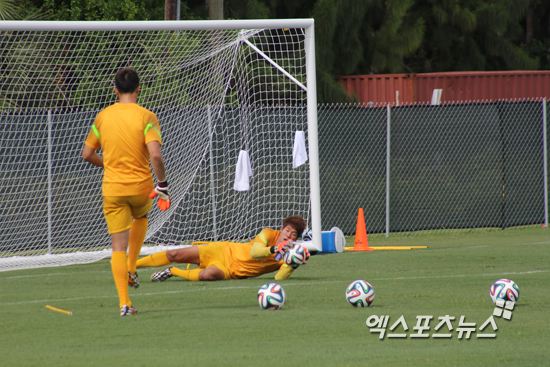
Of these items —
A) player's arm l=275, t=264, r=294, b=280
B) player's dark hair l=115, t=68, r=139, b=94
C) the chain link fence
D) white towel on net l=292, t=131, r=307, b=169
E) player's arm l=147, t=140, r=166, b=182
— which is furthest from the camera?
the chain link fence

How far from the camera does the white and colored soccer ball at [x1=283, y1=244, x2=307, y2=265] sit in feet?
22.5

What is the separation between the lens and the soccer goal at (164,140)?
1049 centimetres

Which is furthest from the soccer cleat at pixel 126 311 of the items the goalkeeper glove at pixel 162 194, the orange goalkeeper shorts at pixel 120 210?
the goalkeeper glove at pixel 162 194

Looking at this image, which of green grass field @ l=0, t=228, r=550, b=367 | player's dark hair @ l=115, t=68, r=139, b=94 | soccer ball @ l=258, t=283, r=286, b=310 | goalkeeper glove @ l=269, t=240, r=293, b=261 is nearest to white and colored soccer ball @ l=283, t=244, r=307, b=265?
goalkeeper glove @ l=269, t=240, r=293, b=261

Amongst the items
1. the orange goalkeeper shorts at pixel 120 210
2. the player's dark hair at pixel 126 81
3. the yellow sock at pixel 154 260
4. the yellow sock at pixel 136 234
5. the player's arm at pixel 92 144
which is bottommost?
the yellow sock at pixel 154 260

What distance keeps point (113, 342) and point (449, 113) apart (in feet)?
32.6

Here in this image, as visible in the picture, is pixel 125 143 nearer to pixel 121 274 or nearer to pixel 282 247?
pixel 121 274

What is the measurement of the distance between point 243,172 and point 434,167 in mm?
4107

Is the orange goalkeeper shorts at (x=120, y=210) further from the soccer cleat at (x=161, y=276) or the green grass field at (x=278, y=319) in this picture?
the soccer cleat at (x=161, y=276)

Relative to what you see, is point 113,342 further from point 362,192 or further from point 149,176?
point 362,192

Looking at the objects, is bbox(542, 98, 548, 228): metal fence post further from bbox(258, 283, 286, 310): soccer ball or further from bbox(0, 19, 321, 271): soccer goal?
bbox(258, 283, 286, 310): soccer ball

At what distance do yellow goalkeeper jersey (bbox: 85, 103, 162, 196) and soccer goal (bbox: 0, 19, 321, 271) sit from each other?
4.39 m

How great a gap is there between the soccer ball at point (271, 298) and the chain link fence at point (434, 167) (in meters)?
7.05

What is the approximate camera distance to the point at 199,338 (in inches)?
191
